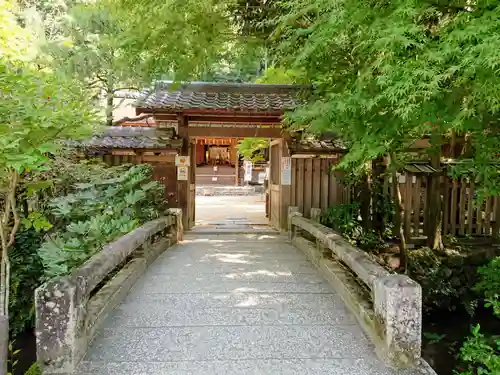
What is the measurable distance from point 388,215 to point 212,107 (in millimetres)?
4404

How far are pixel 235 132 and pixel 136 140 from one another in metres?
2.38

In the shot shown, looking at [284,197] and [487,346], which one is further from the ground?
[284,197]

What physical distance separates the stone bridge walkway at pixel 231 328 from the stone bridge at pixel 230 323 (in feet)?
0.03

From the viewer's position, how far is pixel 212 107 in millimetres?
8266

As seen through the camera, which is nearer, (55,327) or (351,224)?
(55,327)

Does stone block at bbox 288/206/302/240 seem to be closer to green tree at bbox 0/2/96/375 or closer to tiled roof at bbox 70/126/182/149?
tiled roof at bbox 70/126/182/149

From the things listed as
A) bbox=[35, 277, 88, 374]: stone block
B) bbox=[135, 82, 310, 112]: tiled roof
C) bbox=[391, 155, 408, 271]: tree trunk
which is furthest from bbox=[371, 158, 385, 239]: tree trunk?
bbox=[35, 277, 88, 374]: stone block

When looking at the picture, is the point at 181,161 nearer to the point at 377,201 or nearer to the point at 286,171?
the point at 286,171

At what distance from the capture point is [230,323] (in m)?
3.80

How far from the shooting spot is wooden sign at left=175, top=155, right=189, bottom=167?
29.8ft

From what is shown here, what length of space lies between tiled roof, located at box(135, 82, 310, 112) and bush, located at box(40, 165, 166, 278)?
1.50 m

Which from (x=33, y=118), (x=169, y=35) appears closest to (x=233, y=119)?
(x=169, y=35)

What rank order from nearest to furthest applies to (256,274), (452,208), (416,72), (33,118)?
(416,72) → (33,118) → (256,274) → (452,208)

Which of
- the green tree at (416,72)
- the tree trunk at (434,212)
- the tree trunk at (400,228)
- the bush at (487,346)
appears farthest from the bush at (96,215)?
the tree trunk at (434,212)
